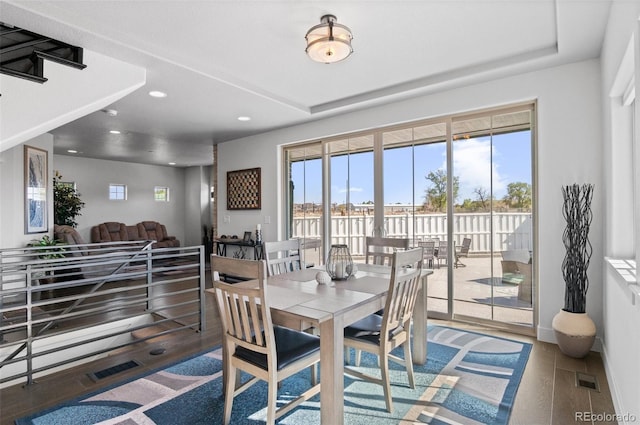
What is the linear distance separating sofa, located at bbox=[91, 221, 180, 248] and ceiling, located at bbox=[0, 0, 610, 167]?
4.79m

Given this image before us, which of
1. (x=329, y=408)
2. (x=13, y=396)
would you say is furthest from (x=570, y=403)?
(x=13, y=396)

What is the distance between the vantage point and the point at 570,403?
2.13 metres

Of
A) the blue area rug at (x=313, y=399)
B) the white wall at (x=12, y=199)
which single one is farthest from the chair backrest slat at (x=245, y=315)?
the white wall at (x=12, y=199)

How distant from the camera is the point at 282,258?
294 centimetres

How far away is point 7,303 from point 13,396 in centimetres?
303

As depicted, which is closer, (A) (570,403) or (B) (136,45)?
(A) (570,403)

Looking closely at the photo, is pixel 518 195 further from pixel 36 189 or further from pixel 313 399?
pixel 36 189

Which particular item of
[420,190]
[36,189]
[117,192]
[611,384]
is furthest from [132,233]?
[611,384]

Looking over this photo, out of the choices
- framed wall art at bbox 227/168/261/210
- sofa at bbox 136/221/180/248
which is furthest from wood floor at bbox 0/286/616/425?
sofa at bbox 136/221/180/248

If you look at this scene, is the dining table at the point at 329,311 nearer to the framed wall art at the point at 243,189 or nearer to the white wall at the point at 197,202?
the framed wall art at the point at 243,189

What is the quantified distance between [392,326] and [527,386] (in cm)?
114

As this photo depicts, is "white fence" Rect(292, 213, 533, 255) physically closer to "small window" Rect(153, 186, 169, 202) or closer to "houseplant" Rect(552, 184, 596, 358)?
"houseplant" Rect(552, 184, 596, 358)

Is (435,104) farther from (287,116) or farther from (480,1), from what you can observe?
(287,116)

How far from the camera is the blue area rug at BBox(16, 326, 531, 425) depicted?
2.00 metres
